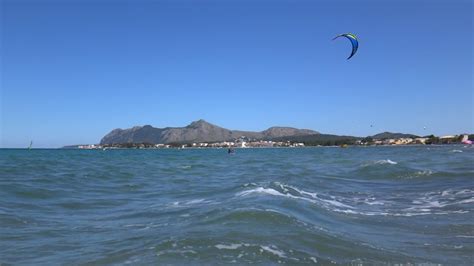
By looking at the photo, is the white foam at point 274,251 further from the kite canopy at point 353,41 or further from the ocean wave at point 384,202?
the kite canopy at point 353,41

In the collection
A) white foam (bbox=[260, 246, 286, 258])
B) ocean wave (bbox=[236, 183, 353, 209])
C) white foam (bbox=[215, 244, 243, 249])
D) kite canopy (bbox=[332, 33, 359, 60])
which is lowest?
white foam (bbox=[260, 246, 286, 258])

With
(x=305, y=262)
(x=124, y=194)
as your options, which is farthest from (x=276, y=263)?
(x=124, y=194)

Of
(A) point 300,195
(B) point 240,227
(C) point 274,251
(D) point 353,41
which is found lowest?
(C) point 274,251

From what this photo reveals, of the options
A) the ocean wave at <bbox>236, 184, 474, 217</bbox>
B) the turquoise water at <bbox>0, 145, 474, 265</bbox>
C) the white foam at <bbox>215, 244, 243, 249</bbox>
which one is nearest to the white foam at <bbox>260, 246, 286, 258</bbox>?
the turquoise water at <bbox>0, 145, 474, 265</bbox>

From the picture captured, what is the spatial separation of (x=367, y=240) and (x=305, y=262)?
246cm

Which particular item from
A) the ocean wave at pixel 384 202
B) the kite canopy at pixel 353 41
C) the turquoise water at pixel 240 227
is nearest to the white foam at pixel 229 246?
the turquoise water at pixel 240 227

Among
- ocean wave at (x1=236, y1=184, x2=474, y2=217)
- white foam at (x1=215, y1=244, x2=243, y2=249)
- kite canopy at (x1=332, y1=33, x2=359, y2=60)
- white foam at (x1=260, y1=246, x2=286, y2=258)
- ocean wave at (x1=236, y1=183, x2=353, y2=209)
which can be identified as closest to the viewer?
white foam at (x1=260, y1=246, x2=286, y2=258)

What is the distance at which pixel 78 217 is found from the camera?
14609 millimetres

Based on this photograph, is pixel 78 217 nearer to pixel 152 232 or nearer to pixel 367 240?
pixel 152 232

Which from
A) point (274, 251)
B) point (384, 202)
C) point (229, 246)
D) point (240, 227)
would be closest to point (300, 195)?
point (384, 202)

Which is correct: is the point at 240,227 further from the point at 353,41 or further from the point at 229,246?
the point at 353,41

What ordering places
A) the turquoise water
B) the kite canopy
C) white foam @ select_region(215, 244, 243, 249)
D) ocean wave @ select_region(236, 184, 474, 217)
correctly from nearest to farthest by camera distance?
the turquoise water < white foam @ select_region(215, 244, 243, 249) < ocean wave @ select_region(236, 184, 474, 217) < the kite canopy

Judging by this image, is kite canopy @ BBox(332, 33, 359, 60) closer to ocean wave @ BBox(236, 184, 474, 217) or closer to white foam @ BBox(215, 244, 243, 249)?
ocean wave @ BBox(236, 184, 474, 217)

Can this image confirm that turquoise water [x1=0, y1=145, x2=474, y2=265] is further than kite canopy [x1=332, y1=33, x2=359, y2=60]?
No
